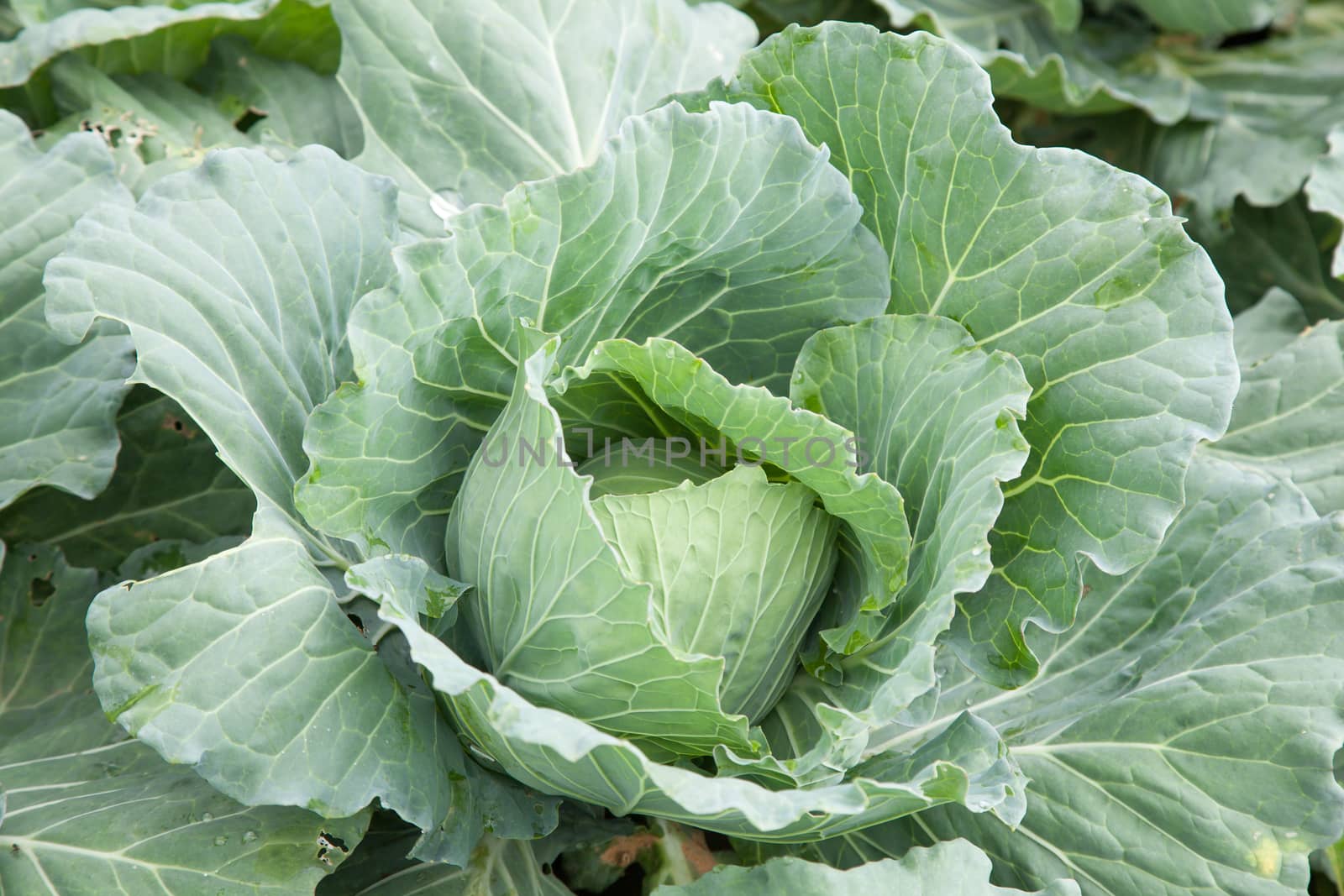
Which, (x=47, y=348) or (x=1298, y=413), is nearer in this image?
(x=47, y=348)

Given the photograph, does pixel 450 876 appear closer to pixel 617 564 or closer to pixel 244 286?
pixel 617 564

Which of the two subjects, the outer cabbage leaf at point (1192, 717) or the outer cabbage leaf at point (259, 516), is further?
the outer cabbage leaf at point (1192, 717)

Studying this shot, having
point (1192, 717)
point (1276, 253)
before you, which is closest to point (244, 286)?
point (1192, 717)

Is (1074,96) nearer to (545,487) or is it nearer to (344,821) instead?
(545,487)

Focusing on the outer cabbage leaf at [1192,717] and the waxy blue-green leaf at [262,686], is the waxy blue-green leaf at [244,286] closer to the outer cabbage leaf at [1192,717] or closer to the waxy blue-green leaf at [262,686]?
the waxy blue-green leaf at [262,686]

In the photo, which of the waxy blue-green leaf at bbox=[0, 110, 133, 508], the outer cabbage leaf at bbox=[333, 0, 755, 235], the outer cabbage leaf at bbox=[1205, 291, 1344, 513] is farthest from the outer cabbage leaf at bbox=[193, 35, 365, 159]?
the outer cabbage leaf at bbox=[1205, 291, 1344, 513]

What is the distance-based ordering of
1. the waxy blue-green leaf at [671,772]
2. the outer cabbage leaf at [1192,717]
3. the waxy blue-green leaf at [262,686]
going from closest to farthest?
the waxy blue-green leaf at [671,772]
the waxy blue-green leaf at [262,686]
the outer cabbage leaf at [1192,717]

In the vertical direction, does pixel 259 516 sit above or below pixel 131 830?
above

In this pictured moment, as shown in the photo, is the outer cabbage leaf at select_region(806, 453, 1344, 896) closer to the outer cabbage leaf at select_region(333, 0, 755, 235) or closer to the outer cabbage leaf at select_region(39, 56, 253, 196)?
the outer cabbage leaf at select_region(333, 0, 755, 235)

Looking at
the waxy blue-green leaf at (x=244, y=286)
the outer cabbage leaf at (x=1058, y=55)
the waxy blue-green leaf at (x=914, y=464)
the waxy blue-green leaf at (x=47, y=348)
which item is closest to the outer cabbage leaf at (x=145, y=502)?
the waxy blue-green leaf at (x=47, y=348)
